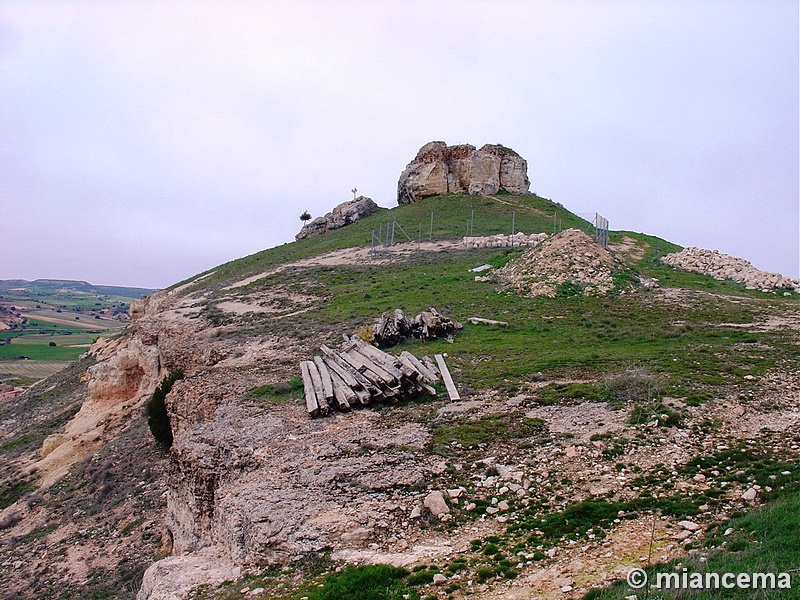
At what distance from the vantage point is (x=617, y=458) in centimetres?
825

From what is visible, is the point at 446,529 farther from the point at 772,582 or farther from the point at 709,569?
the point at 772,582

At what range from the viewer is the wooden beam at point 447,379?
11.9 m

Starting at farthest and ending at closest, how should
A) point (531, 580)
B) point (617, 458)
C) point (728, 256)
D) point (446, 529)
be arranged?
point (728, 256) < point (617, 458) < point (446, 529) < point (531, 580)

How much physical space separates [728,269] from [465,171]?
31551mm

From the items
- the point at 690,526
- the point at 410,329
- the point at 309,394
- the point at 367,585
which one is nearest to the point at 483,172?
the point at 410,329

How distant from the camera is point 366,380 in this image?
12203 mm

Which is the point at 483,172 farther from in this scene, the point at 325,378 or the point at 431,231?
the point at 325,378

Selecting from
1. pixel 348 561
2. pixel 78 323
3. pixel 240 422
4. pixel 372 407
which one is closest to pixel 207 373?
pixel 240 422

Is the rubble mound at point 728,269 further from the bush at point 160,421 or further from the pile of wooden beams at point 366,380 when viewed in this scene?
the bush at point 160,421

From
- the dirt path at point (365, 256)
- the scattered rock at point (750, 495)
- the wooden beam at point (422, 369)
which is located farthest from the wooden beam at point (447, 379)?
the dirt path at point (365, 256)

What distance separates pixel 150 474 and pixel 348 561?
1147 cm

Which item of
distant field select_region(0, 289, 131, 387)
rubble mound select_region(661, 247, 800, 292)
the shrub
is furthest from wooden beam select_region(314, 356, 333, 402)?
distant field select_region(0, 289, 131, 387)

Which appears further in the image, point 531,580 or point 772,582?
point 531,580

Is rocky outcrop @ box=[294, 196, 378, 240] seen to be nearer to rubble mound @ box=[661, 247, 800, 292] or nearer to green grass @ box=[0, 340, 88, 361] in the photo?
rubble mound @ box=[661, 247, 800, 292]
